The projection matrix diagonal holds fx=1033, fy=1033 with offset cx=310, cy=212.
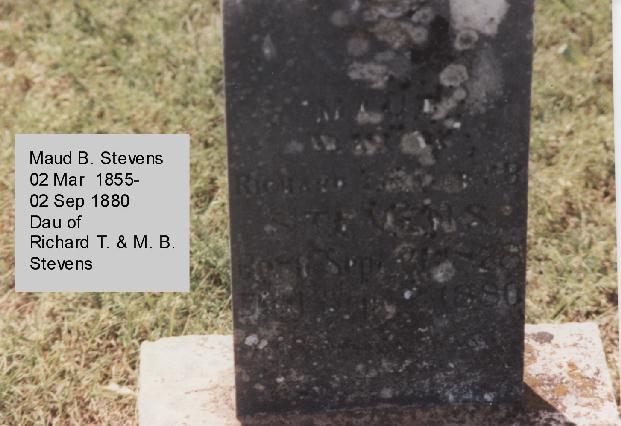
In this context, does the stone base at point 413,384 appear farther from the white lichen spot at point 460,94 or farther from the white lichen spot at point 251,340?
the white lichen spot at point 460,94

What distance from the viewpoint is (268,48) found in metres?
2.43

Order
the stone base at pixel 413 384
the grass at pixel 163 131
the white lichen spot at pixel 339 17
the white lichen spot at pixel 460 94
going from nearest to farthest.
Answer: the white lichen spot at pixel 339 17 < the white lichen spot at pixel 460 94 < the stone base at pixel 413 384 < the grass at pixel 163 131

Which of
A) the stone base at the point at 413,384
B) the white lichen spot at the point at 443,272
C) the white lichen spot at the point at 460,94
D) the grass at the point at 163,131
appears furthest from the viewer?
the grass at the point at 163,131

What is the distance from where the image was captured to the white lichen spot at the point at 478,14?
8.00ft

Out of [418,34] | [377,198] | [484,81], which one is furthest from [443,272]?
[418,34]

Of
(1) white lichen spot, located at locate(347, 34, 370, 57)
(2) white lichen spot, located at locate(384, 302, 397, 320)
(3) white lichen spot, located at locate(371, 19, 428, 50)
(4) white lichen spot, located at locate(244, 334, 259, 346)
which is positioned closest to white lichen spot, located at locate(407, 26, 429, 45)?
(3) white lichen spot, located at locate(371, 19, 428, 50)

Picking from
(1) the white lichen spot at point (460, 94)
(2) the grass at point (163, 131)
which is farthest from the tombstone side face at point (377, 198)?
(2) the grass at point (163, 131)

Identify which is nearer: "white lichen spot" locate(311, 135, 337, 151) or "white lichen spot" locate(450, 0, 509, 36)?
"white lichen spot" locate(450, 0, 509, 36)

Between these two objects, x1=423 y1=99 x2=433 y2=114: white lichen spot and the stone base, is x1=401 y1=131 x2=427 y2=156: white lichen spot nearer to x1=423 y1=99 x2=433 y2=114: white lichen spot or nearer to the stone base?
x1=423 y1=99 x2=433 y2=114: white lichen spot

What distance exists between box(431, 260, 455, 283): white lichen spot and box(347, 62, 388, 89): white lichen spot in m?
0.52

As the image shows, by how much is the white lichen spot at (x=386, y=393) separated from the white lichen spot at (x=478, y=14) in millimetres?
1012

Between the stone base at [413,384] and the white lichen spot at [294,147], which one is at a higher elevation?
the white lichen spot at [294,147]

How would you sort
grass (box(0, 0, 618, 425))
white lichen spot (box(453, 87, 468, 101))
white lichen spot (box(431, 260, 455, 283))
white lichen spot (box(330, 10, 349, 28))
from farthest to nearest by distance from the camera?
grass (box(0, 0, 618, 425)), white lichen spot (box(431, 260, 455, 283)), white lichen spot (box(453, 87, 468, 101)), white lichen spot (box(330, 10, 349, 28))

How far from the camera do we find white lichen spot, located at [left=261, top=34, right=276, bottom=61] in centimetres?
242
